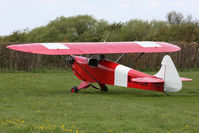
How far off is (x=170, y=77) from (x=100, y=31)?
36974mm

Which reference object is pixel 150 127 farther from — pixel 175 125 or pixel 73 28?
pixel 73 28

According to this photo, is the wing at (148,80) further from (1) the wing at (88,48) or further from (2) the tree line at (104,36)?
(2) the tree line at (104,36)

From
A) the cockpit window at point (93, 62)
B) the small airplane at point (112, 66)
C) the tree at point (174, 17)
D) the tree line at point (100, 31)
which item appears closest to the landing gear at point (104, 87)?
the small airplane at point (112, 66)

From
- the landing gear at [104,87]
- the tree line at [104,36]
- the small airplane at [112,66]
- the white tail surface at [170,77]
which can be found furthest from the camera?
the tree line at [104,36]

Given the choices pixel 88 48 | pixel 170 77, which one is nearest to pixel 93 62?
pixel 88 48

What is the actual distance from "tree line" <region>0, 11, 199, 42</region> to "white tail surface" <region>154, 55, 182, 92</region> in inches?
1025

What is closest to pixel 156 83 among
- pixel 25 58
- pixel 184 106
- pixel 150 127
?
Answer: pixel 184 106

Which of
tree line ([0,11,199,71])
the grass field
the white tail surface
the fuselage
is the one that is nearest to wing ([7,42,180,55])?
the fuselage

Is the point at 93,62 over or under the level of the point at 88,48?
under

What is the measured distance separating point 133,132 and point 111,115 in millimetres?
1526

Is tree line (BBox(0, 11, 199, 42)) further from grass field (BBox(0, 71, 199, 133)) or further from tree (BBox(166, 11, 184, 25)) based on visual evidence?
grass field (BBox(0, 71, 199, 133))

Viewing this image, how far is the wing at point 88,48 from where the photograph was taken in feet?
35.0

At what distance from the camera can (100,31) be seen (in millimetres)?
47094

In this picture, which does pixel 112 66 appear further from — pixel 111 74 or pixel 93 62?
pixel 93 62
